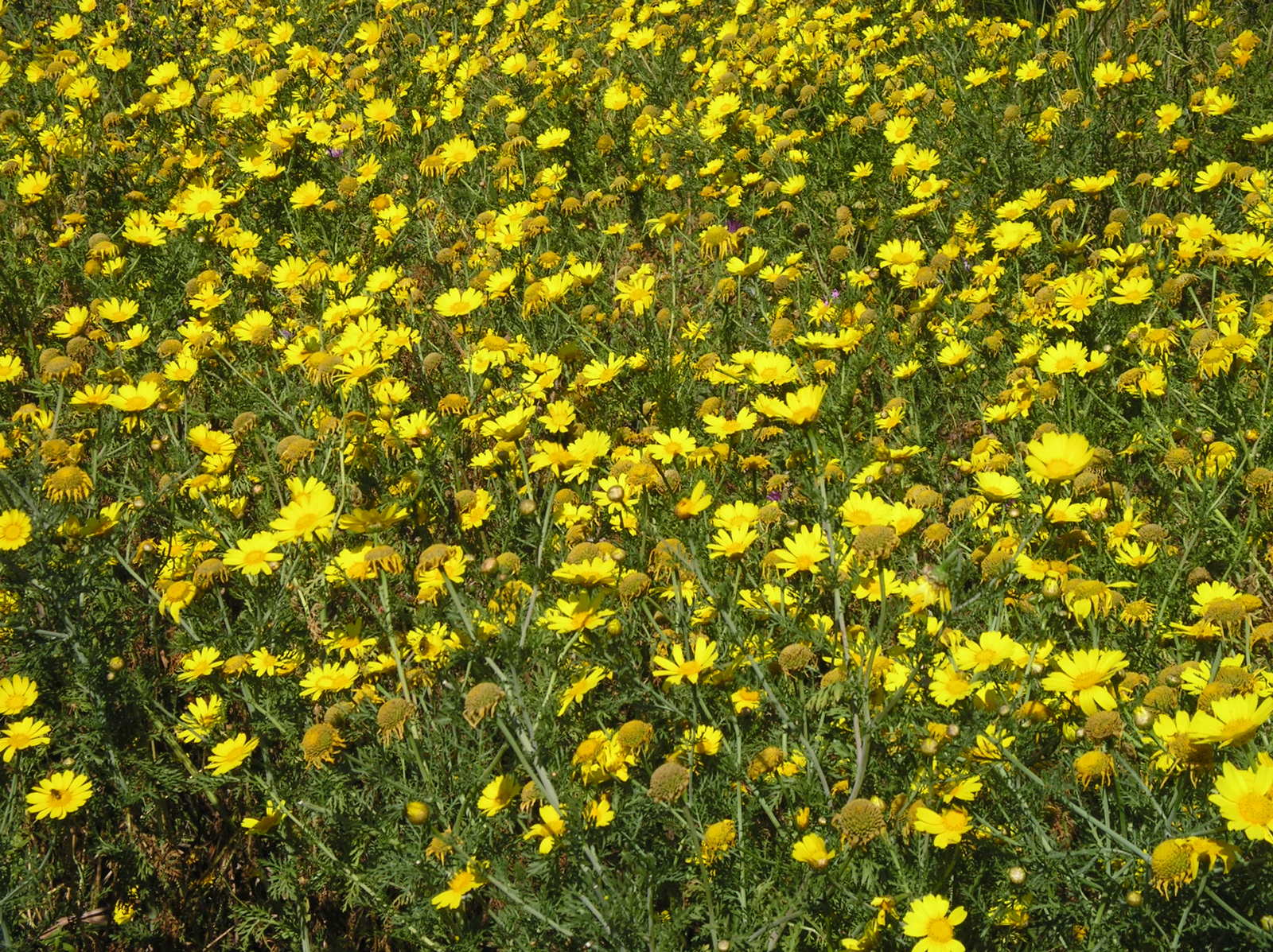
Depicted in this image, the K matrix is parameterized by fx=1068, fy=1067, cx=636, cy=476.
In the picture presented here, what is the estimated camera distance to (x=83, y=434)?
3027mm

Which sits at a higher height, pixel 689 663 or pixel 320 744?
pixel 689 663

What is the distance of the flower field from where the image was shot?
5.72 feet

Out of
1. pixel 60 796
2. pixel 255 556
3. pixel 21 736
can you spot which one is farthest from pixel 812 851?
pixel 21 736

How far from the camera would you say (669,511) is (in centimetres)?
218

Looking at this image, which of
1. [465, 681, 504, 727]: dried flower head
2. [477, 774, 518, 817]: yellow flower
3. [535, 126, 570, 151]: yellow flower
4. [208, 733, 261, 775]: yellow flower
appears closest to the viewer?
[465, 681, 504, 727]: dried flower head

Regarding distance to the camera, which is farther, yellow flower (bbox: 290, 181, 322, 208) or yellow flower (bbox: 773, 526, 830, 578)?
yellow flower (bbox: 290, 181, 322, 208)

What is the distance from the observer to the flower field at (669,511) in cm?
174

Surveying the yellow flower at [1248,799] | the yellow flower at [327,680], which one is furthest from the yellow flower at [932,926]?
the yellow flower at [327,680]

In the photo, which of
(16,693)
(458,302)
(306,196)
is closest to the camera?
(16,693)

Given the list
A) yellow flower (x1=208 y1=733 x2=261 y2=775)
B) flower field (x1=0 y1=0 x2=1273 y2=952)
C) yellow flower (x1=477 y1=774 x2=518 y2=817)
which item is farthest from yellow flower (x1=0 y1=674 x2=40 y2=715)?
yellow flower (x1=477 y1=774 x2=518 y2=817)

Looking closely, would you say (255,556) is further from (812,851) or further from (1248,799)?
(1248,799)

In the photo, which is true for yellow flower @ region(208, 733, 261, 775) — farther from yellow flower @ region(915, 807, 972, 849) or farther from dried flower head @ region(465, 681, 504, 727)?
yellow flower @ region(915, 807, 972, 849)

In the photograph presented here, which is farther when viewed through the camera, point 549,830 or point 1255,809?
point 549,830

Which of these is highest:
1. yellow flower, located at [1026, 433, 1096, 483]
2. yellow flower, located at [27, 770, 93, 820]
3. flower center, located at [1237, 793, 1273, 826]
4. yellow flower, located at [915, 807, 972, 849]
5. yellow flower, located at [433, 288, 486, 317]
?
yellow flower, located at [1026, 433, 1096, 483]
